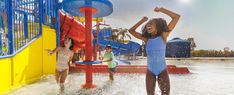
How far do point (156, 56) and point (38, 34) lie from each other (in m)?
5.27

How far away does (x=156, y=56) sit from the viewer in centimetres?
448

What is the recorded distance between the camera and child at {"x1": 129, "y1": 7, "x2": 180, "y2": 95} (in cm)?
443

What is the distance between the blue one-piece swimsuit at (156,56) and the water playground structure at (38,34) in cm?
311

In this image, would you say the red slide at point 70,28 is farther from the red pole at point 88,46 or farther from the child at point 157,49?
the child at point 157,49

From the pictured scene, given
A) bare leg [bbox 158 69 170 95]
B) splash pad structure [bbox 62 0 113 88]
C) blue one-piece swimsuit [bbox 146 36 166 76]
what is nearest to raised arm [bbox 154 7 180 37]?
blue one-piece swimsuit [bbox 146 36 166 76]

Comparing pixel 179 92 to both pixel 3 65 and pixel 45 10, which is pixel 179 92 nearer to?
pixel 3 65

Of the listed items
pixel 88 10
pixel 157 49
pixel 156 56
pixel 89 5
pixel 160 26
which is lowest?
pixel 156 56

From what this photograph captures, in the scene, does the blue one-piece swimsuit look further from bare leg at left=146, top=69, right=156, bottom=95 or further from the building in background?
the building in background

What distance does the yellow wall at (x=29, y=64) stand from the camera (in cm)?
654

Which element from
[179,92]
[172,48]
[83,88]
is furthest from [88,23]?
[172,48]

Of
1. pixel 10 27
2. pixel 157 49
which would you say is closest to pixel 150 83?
pixel 157 49

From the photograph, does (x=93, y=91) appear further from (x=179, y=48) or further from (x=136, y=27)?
(x=179, y=48)

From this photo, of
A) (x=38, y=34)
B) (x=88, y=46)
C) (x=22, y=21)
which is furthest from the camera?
(x=38, y=34)

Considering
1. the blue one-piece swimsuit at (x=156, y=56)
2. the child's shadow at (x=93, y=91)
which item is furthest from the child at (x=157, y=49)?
the child's shadow at (x=93, y=91)
